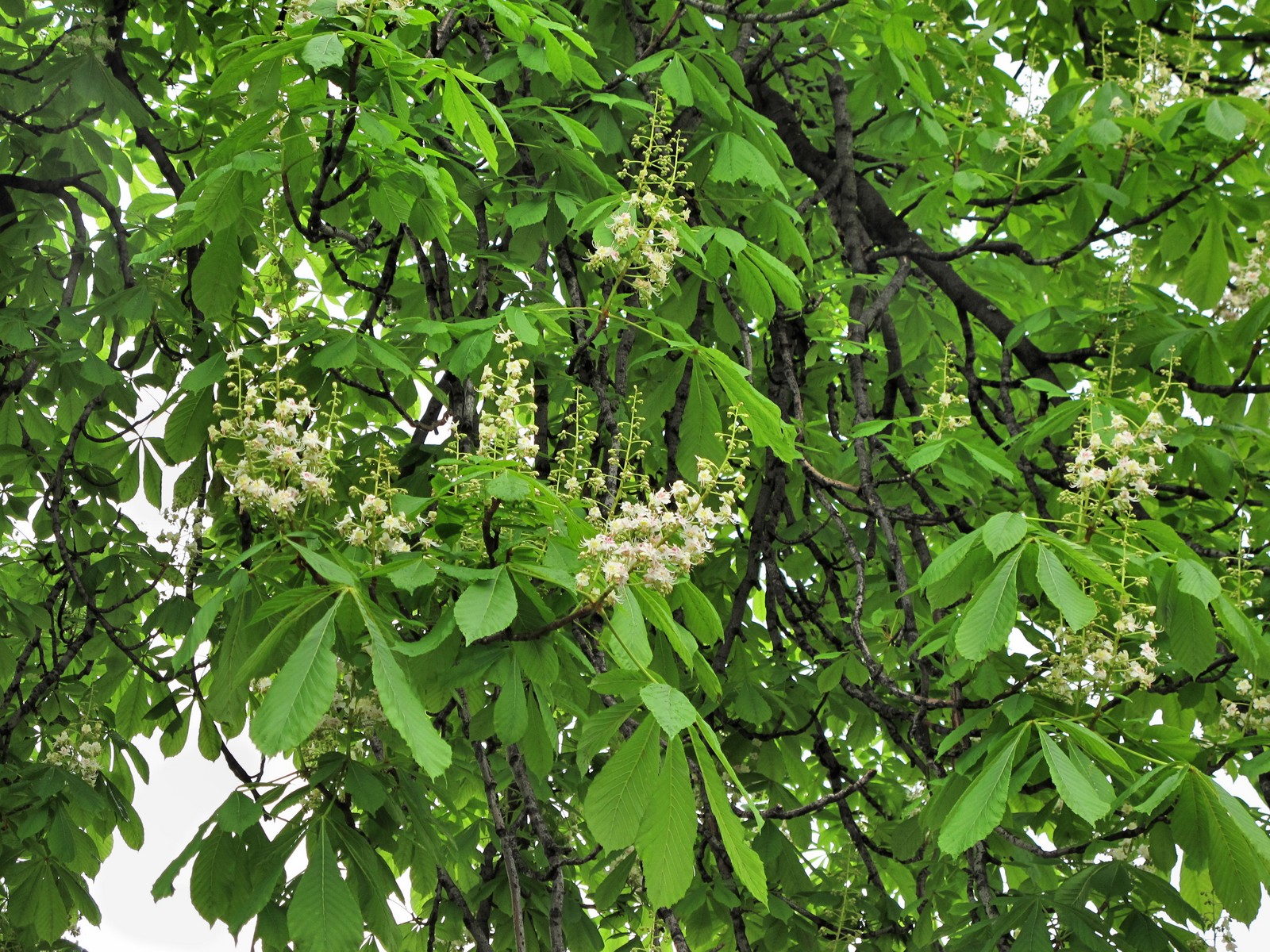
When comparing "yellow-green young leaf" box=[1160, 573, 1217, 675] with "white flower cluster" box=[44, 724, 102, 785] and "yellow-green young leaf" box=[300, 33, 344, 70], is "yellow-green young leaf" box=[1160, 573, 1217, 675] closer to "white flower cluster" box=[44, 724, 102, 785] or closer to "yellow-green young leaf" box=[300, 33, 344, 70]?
"yellow-green young leaf" box=[300, 33, 344, 70]

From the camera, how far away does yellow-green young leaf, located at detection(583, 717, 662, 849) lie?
5.79 ft

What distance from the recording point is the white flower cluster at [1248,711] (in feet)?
9.00

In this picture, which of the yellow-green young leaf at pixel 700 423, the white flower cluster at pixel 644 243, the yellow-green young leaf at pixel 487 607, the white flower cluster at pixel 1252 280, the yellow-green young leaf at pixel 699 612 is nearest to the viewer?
the yellow-green young leaf at pixel 487 607

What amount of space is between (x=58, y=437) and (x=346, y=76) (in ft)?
9.21

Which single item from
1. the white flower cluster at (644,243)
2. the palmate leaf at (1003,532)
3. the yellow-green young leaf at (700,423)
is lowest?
the palmate leaf at (1003,532)

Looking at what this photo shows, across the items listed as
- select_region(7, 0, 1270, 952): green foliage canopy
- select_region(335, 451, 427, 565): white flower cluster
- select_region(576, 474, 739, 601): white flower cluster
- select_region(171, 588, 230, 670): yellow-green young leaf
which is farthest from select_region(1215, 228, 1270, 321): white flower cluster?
select_region(171, 588, 230, 670): yellow-green young leaf

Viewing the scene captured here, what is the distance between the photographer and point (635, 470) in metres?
3.39

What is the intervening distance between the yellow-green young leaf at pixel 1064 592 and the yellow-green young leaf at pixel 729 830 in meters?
0.66

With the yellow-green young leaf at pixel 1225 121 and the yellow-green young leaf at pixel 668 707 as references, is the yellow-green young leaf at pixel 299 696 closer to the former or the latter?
the yellow-green young leaf at pixel 668 707

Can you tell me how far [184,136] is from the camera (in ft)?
14.2

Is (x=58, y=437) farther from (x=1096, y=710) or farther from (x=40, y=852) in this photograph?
(x=1096, y=710)

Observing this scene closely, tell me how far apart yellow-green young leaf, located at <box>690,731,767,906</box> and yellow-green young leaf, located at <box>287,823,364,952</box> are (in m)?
0.65

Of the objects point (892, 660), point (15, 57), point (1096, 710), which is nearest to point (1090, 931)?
point (1096, 710)

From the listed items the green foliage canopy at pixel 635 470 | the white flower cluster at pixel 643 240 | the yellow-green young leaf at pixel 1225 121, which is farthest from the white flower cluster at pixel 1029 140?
the white flower cluster at pixel 643 240
